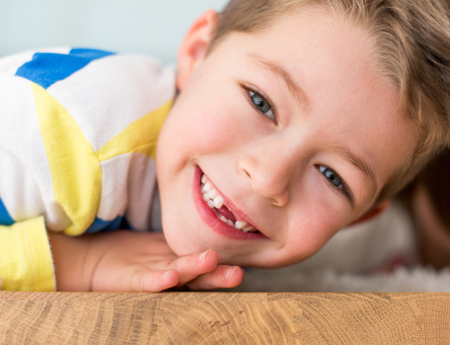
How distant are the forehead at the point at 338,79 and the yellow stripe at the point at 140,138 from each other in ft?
0.74

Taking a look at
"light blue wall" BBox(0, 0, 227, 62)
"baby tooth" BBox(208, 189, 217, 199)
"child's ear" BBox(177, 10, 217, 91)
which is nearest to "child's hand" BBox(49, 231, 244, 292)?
"baby tooth" BBox(208, 189, 217, 199)

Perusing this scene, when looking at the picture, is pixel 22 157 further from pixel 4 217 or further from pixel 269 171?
pixel 269 171

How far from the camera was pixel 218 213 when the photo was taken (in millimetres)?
671

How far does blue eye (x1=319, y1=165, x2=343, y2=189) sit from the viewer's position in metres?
0.65

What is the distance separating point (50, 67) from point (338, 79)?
50 centimetres

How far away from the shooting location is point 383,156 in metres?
0.65

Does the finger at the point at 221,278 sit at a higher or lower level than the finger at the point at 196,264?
lower

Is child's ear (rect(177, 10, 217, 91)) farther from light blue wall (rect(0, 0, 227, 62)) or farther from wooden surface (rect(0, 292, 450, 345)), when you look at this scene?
light blue wall (rect(0, 0, 227, 62))

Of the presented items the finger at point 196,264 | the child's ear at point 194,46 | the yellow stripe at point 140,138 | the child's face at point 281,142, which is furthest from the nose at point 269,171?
the child's ear at point 194,46

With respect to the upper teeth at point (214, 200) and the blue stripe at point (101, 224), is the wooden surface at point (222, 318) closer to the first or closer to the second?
the upper teeth at point (214, 200)

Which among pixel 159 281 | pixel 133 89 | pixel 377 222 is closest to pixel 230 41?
pixel 133 89

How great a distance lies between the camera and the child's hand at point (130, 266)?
22.5 inches

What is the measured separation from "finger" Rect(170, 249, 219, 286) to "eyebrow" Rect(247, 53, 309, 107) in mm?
273

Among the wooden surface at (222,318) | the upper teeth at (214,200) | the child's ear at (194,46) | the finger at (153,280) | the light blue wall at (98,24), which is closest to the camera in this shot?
the wooden surface at (222,318)
